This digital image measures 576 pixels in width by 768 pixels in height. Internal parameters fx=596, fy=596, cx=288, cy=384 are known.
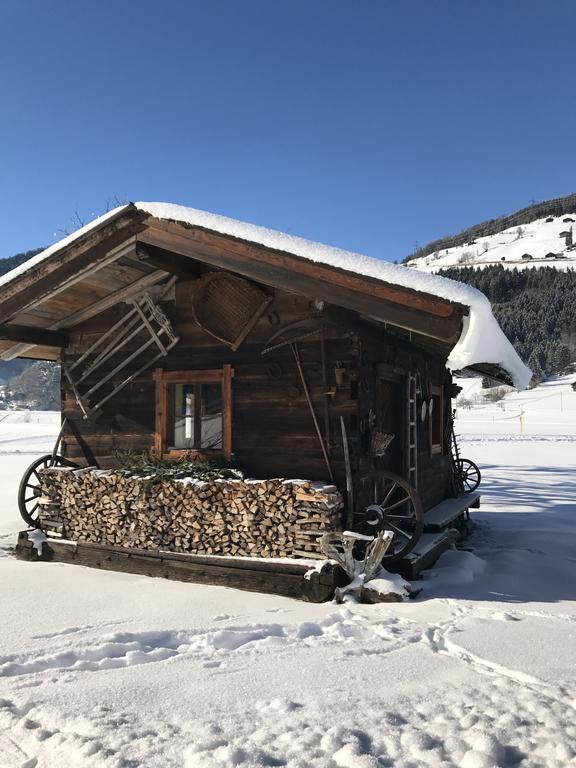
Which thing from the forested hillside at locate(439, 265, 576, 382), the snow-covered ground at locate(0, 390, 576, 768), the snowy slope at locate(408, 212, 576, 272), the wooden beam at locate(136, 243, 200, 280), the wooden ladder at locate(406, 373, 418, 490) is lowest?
the snow-covered ground at locate(0, 390, 576, 768)

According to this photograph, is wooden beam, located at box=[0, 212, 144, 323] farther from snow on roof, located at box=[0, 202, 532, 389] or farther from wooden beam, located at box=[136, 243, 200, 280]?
wooden beam, located at box=[136, 243, 200, 280]

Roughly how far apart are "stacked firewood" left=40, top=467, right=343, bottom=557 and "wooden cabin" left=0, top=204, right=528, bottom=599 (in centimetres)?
3

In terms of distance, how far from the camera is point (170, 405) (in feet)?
25.6

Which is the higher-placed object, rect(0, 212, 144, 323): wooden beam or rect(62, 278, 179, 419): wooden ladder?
rect(0, 212, 144, 323): wooden beam

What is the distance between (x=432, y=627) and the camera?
4926 mm

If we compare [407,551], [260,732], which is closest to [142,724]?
[260,732]

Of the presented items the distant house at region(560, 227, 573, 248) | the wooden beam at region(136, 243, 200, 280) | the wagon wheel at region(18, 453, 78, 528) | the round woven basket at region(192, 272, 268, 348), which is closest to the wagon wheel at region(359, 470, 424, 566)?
the round woven basket at region(192, 272, 268, 348)

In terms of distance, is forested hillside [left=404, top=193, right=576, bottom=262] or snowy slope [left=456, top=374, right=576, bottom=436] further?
forested hillside [left=404, top=193, right=576, bottom=262]

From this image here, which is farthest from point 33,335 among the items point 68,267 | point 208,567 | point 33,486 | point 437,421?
point 437,421

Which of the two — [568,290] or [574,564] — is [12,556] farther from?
[568,290]

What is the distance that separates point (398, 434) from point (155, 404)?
11.1 feet

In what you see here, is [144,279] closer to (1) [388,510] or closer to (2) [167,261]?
(2) [167,261]

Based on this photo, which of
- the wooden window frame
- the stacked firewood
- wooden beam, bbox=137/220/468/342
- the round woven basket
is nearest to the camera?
wooden beam, bbox=137/220/468/342

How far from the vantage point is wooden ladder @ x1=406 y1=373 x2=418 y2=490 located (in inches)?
332
